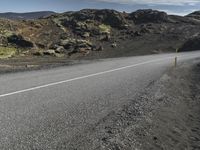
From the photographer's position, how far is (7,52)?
54.4 m

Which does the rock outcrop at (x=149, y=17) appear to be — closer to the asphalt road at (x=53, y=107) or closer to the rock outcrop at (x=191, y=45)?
the rock outcrop at (x=191, y=45)

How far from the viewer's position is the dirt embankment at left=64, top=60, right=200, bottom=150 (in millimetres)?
7438

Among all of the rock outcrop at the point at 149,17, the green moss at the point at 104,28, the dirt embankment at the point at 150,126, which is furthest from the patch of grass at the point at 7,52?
the dirt embankment at the point at 150,126

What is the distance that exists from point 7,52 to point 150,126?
47510 mm

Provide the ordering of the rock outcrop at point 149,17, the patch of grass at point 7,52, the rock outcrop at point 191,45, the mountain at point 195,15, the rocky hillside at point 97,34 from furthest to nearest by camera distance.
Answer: the mountain at point 195,15, the rock outcrop at point 149,17, the rock outcrop at point 191,45, the rocky hillside at point 97,34, the patch of grass at point 7,52

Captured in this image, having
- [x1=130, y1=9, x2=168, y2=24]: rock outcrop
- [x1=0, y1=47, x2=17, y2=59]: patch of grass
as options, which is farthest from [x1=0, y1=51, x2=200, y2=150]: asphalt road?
[x1=130, y1=9, x2=168, y2=24]: rock outcrop

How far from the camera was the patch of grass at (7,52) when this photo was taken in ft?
169

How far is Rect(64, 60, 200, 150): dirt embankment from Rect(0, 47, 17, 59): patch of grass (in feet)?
130

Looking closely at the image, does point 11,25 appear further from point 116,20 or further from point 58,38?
point 116,20

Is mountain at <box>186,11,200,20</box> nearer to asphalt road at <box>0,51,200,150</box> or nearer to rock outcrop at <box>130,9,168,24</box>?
rock outcrop at <box>130,9,168,24</box>

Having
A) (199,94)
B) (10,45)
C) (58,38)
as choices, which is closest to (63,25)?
(58,38)

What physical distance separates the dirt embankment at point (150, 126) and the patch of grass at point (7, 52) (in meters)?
39.5

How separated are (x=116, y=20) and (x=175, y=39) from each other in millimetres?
16990

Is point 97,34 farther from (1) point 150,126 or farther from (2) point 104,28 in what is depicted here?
(1) point 150,126
